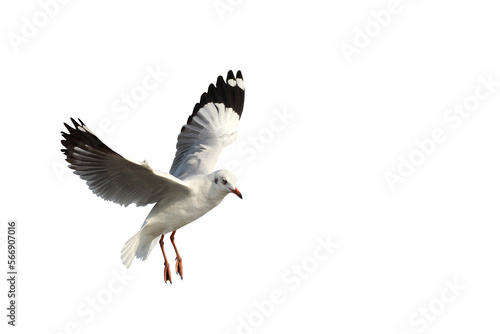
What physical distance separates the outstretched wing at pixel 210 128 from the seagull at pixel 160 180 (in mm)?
12

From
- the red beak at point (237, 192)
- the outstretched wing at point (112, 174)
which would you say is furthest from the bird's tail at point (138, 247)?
the red beak at point (237, 192)

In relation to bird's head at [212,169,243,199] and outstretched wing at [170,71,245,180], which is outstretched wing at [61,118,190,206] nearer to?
bird's head at [212,169,243,199]

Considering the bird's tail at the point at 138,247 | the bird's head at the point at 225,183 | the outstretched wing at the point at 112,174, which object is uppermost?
the outstretched wing at the point at 112,174

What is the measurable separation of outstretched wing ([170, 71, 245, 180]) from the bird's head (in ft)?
2.81

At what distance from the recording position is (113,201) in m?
9.26

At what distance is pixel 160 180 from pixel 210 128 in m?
1.83

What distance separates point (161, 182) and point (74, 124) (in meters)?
1.10

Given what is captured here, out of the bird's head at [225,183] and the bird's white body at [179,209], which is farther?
the bird's white body at [179,209]

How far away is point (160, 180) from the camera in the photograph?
897cm

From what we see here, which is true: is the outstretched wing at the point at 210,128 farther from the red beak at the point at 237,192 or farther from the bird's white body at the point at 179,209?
the red beak at the point at 237,192

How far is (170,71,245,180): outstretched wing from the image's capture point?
1014cm

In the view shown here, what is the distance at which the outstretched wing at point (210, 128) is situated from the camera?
33.3 feet

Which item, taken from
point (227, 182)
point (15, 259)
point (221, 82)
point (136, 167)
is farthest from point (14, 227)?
point (221, 82)

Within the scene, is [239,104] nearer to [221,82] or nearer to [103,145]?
[221,82]
